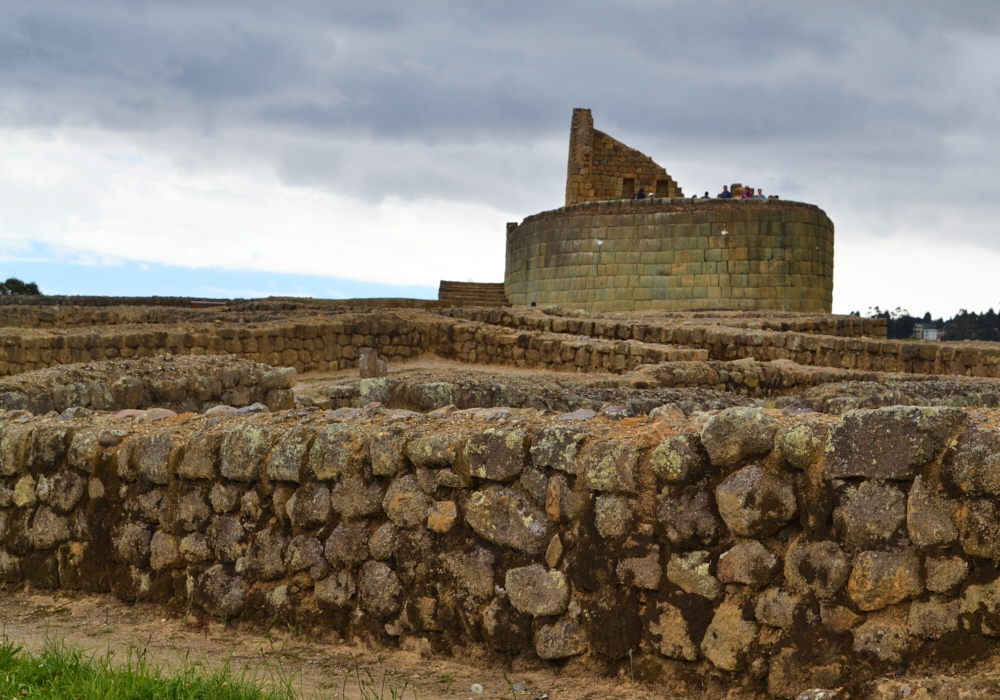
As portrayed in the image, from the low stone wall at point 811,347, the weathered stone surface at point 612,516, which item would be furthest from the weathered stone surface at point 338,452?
the low stone wall at point 811,347

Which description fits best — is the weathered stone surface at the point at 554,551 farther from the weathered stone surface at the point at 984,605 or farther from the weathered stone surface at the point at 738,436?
the weathered stone surface at the point at 984,605

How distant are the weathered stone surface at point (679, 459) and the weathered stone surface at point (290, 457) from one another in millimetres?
1472

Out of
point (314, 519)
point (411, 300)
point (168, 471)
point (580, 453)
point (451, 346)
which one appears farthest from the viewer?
point (411, 300)

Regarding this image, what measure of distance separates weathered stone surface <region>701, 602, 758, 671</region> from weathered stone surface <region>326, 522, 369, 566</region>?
1382 mm

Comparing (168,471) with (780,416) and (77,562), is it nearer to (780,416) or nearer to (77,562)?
(77,562)

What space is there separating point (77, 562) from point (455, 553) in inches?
83.2

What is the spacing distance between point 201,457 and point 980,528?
301 cm

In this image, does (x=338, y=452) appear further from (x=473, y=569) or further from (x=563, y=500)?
(x=563, y=500)

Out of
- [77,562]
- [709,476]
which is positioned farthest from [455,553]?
[77,562]

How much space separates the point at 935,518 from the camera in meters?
2.84

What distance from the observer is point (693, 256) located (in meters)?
25.6

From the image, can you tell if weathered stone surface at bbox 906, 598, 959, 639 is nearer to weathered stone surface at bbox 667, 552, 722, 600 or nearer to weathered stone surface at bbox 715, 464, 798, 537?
weathered stone surface at bbox 715, 464, 798, 537

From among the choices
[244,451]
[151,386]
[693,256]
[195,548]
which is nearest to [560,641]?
[244,451]

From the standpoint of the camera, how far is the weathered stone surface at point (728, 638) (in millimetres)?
3107
